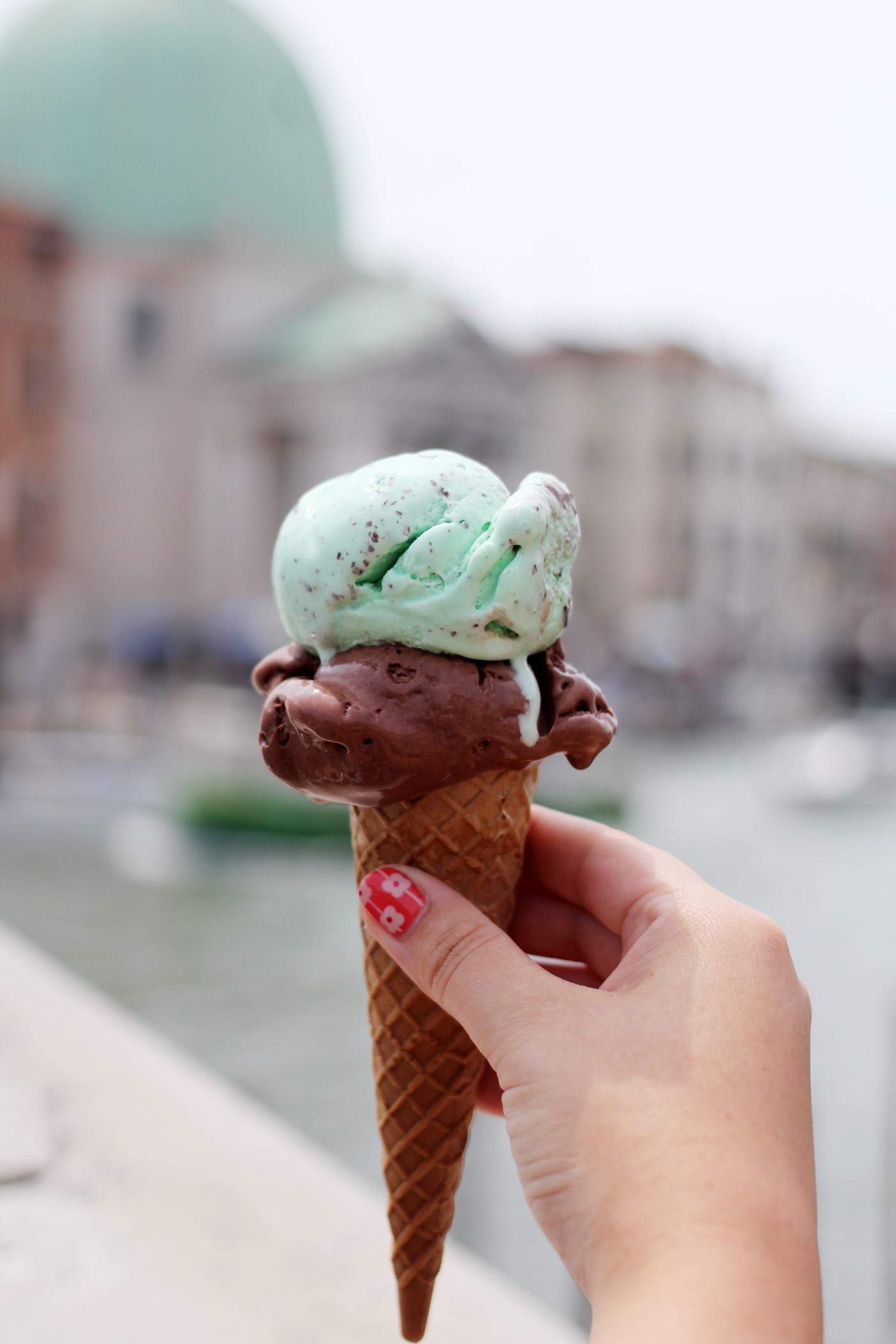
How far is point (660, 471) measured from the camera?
36.4 meters

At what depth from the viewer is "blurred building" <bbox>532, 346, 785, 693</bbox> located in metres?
35.6

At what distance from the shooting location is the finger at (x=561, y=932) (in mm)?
1830

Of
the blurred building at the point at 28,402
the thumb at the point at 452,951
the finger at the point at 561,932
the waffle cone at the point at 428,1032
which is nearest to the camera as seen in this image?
the thumb at the point at 452,951

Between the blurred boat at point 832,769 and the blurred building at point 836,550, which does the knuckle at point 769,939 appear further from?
the blurred building at point 836,550

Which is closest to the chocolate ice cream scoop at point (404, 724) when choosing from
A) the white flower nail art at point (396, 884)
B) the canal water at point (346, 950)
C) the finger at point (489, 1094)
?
the white flower nail art at point (396, 884)

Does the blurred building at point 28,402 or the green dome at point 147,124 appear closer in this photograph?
the blurred building at point 28,402

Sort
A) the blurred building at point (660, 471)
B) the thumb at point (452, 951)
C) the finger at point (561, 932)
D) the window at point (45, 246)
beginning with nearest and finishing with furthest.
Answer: the thumb at point (452, 951) → the finger at point (561, 932) → the window at point (45, 246) → the blurred building at point (660, 471)

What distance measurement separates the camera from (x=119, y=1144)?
8.14ft

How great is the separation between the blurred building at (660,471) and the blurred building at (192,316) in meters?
11.4

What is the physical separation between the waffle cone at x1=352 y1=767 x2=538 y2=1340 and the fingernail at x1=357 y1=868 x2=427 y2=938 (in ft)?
0.40

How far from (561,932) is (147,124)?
25.7 m

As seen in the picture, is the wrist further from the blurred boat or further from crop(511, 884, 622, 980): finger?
the blurred boat

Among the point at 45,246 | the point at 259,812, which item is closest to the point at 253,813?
the point at 259,812

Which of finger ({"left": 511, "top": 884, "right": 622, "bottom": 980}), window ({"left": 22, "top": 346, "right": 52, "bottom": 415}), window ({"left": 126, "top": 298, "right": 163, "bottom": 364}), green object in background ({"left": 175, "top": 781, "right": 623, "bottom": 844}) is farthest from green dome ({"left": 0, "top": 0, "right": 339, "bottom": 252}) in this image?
finger ({"left": 511, "top": 884, "right": 622, "bottom": 980})
